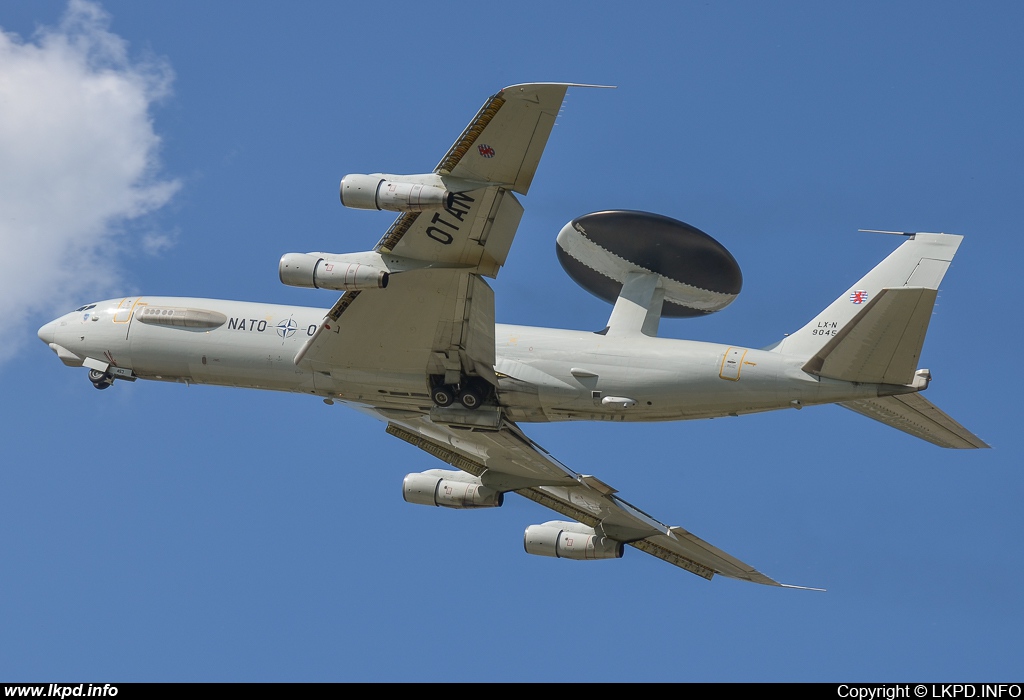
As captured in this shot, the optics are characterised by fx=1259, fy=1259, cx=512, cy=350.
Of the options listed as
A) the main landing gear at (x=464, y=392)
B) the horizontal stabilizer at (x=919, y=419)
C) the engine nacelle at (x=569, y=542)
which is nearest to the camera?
the horizontal stabilizer at (x=919, y=419)

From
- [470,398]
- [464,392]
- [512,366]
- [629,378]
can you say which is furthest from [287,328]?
[629,378]

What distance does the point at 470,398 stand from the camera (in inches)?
1352

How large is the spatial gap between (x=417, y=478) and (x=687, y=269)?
39.1 ft

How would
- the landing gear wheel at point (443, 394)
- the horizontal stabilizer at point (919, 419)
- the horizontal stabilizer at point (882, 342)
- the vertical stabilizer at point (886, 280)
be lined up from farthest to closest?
1. the landing gear wheel at point (443, 394)
2. the vertical stabilizer at point (886, 280)
3. the horizontal stabilizer at point (919, 419)
4. the horizontal stabilizer at point (882, 342)

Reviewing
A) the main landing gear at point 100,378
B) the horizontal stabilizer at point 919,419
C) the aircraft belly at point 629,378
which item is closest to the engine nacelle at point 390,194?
the aircraft belly at point 629,378

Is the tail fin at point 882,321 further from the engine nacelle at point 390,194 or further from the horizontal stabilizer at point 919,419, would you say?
the engine nacelle at point 390,194

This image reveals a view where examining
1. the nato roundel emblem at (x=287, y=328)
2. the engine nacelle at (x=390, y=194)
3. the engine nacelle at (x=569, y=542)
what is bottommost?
the engine nacelle at (x=569, y=542)

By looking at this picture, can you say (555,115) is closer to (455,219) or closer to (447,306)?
(455,219)

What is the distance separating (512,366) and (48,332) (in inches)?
604

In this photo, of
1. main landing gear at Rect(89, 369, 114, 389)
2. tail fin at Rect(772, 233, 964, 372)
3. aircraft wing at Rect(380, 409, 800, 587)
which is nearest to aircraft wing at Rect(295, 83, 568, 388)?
aircraft wing at Rect(380, 409, 800, 587)

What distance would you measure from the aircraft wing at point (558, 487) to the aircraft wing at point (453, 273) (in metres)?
3.41

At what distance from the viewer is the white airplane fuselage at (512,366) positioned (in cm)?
3303

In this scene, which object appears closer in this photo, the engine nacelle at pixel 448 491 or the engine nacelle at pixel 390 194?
the engine nacelle at pixel 390 194

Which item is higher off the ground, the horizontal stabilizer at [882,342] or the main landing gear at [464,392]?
the horizontal stabilizer at [882,342]
